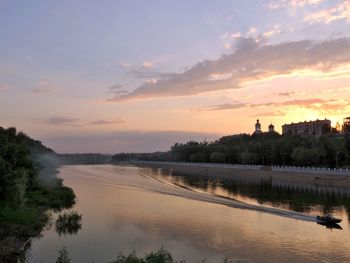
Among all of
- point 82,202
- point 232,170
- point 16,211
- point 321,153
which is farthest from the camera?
point 232,170

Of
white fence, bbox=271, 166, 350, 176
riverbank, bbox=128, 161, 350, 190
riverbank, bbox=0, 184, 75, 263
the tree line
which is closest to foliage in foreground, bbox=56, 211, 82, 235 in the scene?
riverbank, bbox=0, 184, 75, 263

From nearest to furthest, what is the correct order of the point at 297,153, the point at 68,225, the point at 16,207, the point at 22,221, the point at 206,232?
1. the point at 22,221
2. the point at 206,232
3. the point at 16,207
4. the point at 68,225
5. the point at 297,153

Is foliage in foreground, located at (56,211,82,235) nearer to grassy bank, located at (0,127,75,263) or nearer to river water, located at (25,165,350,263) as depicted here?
river water, located at (25,165,350,263)

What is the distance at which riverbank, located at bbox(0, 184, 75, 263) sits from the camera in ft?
95.1

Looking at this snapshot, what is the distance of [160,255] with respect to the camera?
74.7ft

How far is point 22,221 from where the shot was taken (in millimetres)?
36938

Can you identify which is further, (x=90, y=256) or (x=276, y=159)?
(x=276, y=159)

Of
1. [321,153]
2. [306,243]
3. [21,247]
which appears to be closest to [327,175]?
[321,153]

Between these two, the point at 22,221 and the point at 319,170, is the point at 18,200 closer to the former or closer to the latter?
the point at 22,221

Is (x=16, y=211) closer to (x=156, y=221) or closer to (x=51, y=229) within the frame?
(x=51, y=229)

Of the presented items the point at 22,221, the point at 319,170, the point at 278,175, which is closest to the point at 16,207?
the point at 22,221

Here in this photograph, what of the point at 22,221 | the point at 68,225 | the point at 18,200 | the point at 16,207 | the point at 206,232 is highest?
the point at 18,200

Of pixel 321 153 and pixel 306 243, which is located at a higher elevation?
pixel 321 153

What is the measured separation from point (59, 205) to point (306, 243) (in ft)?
96.4
